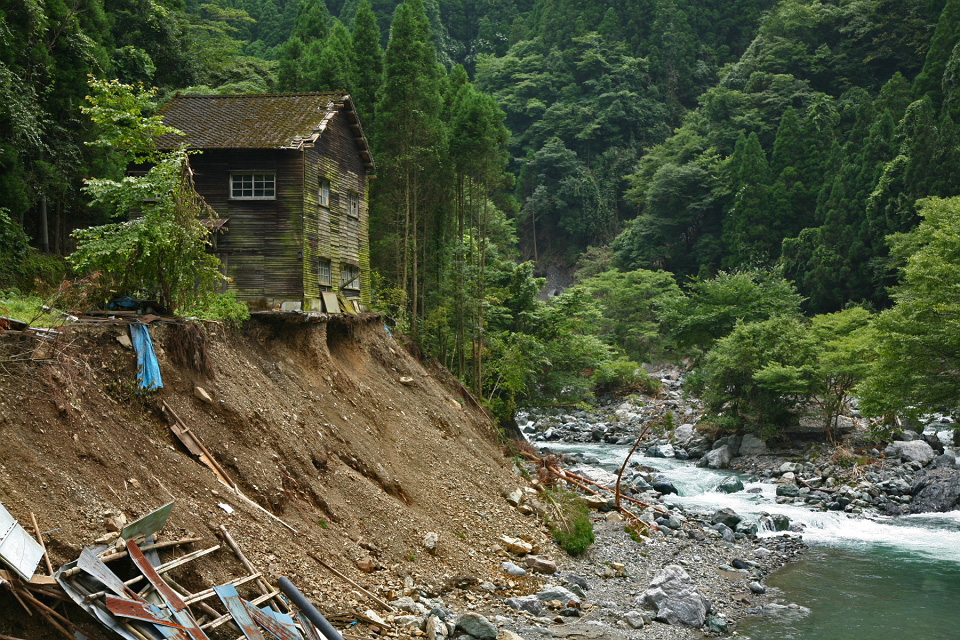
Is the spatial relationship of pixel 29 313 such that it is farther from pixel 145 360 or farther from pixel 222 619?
pixel 222 619

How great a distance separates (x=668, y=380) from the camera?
5106 centimetres

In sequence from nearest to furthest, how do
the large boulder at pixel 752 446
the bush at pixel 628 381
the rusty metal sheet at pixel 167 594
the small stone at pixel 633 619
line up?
1. the rusty metal sheet at pixel 167 594
2. the small stone at pixel 633 619
3. the large boulder at pixel 752 446
4. the bush at pixel 628 381

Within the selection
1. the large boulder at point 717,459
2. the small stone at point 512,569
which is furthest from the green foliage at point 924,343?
the small stone at point 512,569

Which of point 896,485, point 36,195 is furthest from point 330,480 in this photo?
point 896,485

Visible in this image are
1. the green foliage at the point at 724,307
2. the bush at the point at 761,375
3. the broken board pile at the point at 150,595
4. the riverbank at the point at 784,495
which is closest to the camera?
the broken board pile at the point at 150,595

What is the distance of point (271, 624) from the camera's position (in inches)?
368

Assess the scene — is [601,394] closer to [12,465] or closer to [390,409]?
[390,409]

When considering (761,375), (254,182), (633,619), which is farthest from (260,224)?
(761,375)

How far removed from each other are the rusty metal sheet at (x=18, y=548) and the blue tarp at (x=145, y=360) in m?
3.38

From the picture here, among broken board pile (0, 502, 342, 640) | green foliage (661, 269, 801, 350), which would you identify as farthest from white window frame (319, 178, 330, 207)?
green foliage (661, 269, 801, 350)

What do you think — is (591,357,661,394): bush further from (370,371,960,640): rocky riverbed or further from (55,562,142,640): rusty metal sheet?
(55,562,142,640): rusty metal sheet

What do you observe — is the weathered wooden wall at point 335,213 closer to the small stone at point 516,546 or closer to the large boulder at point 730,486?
the small stone at point 516,546

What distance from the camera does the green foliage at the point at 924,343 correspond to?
78.7 ft

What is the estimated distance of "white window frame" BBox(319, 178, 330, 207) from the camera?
20.4 metres
